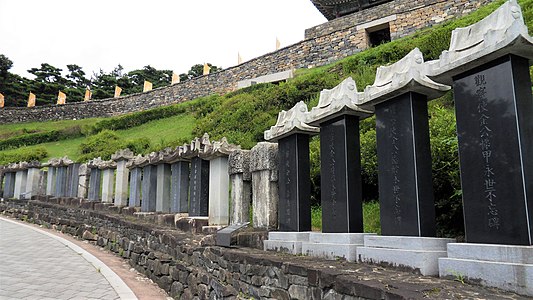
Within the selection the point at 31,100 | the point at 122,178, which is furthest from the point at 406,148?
the point at 31,100

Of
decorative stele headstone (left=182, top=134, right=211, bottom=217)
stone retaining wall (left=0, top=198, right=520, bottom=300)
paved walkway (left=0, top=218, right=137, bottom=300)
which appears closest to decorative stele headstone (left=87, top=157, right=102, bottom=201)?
stone retaining wall (left=0, top=198, right=520, bottom=300)

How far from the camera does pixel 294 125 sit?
16.5ft

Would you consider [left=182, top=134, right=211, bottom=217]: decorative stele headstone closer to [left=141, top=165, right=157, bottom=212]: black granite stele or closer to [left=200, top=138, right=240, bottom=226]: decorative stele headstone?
[left=200, top=138, right=240, bottom=226]: decorative stele headstone

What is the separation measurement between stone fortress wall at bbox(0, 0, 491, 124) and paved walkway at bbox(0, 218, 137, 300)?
15.1m

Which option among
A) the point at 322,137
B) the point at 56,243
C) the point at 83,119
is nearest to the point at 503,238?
the point at 322,137

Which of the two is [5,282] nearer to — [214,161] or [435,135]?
[214,161]

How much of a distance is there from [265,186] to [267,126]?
6.26 meters

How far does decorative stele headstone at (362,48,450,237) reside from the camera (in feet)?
11.2

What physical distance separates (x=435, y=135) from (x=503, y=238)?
271cm

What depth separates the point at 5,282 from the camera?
19.6 feet

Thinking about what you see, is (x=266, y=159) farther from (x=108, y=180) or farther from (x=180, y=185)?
(x=108, y=180)

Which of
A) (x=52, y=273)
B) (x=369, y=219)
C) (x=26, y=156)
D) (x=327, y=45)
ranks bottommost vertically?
(x=52, y=273)

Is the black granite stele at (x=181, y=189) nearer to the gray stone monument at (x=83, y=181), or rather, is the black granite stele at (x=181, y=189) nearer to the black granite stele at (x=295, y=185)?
the black granite stele at (x=295, y=185)

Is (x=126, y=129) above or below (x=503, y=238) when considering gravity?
above
